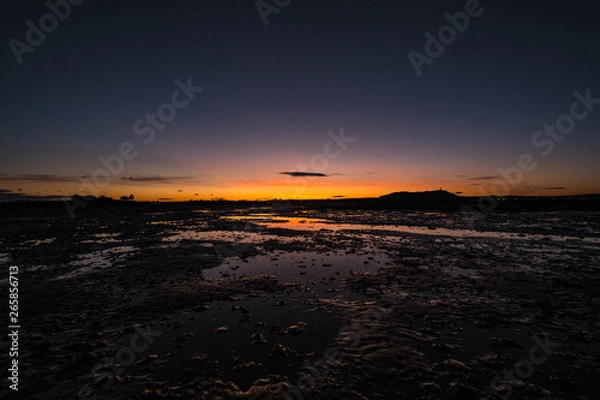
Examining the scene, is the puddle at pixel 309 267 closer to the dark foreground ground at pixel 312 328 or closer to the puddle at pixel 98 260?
the dark foreground ground at pixel 312 328

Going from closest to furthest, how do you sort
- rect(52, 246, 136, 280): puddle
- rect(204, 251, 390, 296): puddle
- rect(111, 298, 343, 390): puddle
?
rect(111, 298, 343, 390): puddle
rect(204, 251, 390, 296): puddle
rect(52, 246, 136, 280): puddle

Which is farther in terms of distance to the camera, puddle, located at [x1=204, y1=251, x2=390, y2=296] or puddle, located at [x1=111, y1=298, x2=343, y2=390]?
puddle, located at [x1=204, y1=251, x2=390, y2=296]

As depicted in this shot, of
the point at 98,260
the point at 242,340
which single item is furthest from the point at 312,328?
the point at 98,260

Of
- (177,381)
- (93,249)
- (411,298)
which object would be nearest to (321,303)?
(411,298)

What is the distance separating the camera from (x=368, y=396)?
203 inches

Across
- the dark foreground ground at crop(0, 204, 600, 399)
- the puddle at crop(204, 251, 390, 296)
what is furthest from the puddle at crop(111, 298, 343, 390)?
the puddle at crop(204, 251, 390, 296)

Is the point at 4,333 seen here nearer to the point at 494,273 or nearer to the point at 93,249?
the point at 93,249

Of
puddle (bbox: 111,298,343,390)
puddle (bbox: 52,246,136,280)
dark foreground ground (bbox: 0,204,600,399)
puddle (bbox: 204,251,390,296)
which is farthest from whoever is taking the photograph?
puddle (bbox: 52,246,136,280)

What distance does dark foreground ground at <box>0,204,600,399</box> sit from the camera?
548 centimetres

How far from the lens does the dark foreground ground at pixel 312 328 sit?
5480 millimetres

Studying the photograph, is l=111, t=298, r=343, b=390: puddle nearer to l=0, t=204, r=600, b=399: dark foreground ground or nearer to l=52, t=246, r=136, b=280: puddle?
l=0, t=204, r=600, b=399: dark foreground ground

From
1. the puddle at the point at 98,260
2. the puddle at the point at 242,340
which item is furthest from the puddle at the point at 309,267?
the puddle at the point at 98,260

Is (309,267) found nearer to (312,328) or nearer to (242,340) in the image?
(312,328)

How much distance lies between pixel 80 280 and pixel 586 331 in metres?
18.0
